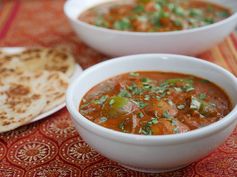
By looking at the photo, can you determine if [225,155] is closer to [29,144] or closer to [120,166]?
[120,166]

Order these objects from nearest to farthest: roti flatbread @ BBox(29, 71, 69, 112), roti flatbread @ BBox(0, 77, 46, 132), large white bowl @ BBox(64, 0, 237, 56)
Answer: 1. roti flatbread @ BBox(0, 77, 46, 132)
2. roti flatbread @ BBox(29, 71, 69, 112)
3. large white bowl @ BBox(64, 0, 237, 56)

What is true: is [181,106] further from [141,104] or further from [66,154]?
[66,154]

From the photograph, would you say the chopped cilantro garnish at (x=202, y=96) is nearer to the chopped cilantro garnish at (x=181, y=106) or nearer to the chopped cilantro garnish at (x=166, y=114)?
the chopped cilantro garnish at (x=181, y=106)

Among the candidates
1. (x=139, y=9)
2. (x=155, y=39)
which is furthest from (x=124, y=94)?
(x=139, y=9)

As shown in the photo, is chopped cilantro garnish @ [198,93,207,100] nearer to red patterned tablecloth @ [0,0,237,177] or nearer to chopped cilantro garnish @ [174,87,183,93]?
chopped cilantro garnish @ [174,87,183,93]

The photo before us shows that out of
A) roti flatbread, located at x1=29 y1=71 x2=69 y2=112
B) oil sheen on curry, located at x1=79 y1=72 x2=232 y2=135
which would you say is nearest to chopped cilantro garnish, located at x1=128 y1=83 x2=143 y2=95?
oil sheen on curry, located at x1=79 y1=72 x2=232 y2=135

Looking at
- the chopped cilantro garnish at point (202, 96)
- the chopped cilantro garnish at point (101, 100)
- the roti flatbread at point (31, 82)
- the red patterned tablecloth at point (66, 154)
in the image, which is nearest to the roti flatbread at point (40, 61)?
the roti flatbread at point (31, 82)

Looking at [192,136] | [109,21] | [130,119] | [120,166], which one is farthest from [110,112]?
[109,21]
